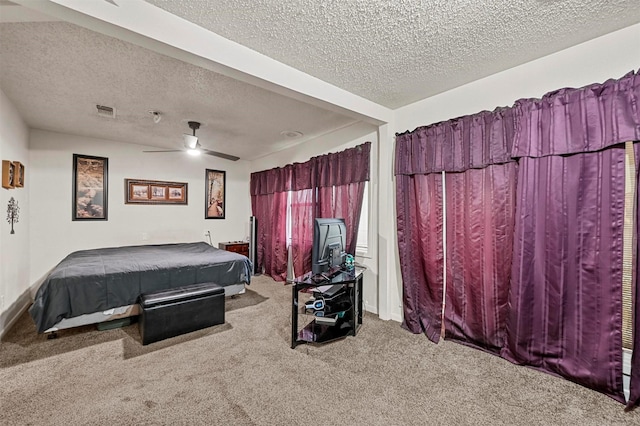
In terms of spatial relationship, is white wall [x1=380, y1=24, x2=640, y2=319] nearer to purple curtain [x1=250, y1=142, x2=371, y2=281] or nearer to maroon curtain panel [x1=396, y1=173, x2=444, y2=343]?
maroon curtain panel [x1=396, y1=173, x2=444, y2=343]

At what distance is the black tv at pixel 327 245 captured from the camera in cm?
262

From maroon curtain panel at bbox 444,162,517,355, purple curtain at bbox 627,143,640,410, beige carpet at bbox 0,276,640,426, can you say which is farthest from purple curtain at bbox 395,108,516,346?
purple curtain at bbox 627,143,640,410

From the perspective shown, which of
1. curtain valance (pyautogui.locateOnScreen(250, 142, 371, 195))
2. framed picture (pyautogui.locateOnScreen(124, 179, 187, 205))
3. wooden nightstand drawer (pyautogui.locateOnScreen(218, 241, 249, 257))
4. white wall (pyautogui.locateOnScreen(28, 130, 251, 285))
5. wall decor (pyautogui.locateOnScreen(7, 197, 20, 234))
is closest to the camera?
wall decor (pyautogui.locateOnScreen(7, 197, 20, 234))

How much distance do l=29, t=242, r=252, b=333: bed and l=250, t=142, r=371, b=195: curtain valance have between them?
1.60 m

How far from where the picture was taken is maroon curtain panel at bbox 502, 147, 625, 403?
1838mm

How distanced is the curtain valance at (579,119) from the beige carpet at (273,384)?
171cm

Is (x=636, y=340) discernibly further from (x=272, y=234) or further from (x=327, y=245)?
(x=272, y=234)

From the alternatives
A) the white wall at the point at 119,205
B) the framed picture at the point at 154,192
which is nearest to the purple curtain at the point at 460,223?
the white wall at the point at 119,205

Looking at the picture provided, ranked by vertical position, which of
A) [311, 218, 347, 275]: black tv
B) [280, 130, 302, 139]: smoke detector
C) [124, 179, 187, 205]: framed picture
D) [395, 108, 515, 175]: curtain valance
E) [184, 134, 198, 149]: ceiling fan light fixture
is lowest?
[311, 218, 347, 275]: black tv

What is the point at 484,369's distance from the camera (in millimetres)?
2186

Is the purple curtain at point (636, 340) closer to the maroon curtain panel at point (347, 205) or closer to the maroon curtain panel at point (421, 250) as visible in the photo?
the maroon curtain panel at point (421, 250)

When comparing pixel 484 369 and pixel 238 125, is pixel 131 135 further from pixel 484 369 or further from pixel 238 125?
pixel 484 369

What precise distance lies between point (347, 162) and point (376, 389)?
2629mm

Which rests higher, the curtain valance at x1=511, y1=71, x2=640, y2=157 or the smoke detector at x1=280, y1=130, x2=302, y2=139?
the smoke detector at x1=280, y1=130, x2=302, y2=139
